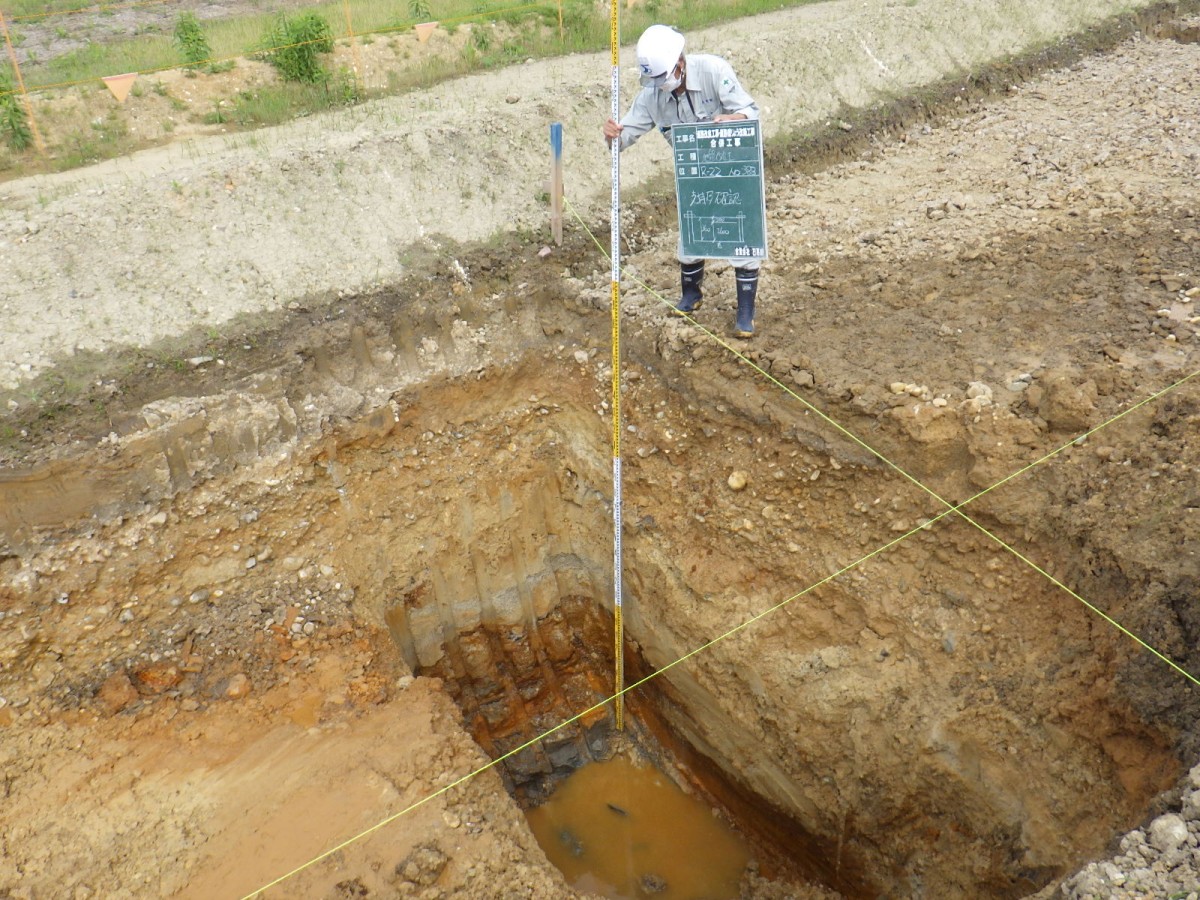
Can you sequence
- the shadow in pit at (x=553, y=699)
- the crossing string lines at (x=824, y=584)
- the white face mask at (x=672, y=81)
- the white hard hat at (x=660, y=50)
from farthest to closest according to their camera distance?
the shadow in pit at (x=553, y=699)
the white face mask at (x=672, y=81)
the white hard hat at (x=660, y=50)
the crossing string lines at (x=824, y=584)

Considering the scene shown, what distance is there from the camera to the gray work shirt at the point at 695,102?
16.1 feet

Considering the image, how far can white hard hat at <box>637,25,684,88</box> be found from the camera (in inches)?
182

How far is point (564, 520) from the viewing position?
654cm

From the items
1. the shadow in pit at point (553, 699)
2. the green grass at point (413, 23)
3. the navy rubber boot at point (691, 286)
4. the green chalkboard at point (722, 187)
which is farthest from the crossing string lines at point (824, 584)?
the green grass at point (413, 23)

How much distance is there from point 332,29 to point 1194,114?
29.6 ft

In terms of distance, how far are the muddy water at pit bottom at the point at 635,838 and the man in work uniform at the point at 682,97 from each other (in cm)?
380

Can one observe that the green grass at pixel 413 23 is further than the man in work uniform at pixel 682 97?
Yes

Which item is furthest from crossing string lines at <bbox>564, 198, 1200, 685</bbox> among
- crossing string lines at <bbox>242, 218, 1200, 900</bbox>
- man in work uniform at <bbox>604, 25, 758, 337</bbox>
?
man in work uniform at <bbox>604, 25, 758, 337</bbox>

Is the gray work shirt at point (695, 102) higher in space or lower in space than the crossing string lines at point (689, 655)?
higher

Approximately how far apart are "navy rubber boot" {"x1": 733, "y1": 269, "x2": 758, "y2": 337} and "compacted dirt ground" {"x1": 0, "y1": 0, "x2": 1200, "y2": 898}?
165 millimetres

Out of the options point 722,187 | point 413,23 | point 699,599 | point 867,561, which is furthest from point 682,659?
point 413,23

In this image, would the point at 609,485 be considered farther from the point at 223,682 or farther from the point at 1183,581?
the point at 1183,581

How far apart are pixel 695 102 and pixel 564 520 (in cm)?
325

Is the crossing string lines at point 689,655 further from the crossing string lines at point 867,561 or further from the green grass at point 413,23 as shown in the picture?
the green grass at point 413,23
